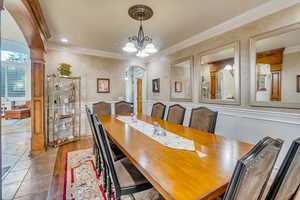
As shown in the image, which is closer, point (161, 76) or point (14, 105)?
point (161, 76)

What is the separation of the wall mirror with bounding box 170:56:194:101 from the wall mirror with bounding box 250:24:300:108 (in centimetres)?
139

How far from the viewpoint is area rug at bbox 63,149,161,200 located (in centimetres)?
182

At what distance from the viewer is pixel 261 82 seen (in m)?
2.33

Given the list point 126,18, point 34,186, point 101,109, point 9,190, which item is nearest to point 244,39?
point 126,18

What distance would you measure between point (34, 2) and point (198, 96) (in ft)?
10.8

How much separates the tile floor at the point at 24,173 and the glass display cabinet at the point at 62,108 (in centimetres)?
53

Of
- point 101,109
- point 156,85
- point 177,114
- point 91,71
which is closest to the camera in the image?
point 177,114

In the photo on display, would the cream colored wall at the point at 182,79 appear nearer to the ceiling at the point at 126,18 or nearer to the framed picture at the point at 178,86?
the framed picture at the point at 178,86

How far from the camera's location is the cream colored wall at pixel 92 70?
4012mm

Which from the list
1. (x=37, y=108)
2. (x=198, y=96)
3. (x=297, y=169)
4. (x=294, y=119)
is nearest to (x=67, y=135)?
(x=37, y=108)

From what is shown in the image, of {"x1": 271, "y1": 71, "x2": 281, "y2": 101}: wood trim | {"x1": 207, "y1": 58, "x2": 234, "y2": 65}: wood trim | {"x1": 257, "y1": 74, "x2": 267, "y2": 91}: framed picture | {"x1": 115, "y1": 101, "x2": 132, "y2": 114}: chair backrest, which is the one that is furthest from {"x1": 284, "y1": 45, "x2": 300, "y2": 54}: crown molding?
{"x1": 115, "y1": 101, "x2": 132, "y2": 114}: chair backrest

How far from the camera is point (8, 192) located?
193 cm

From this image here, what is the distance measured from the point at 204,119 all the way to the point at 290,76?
4.24 feet

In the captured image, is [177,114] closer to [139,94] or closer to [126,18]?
[126,18]
